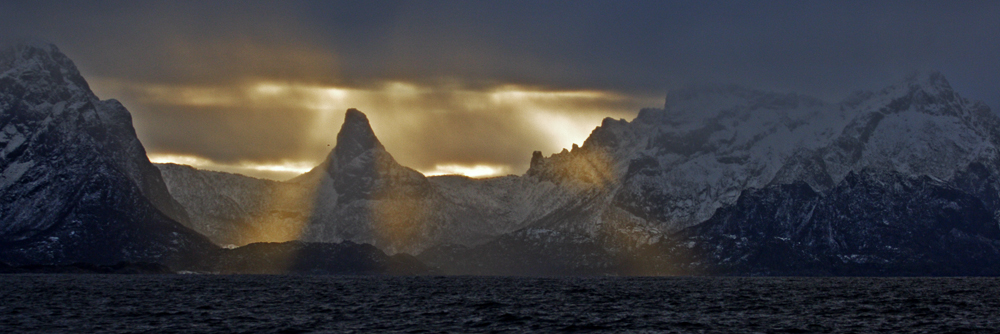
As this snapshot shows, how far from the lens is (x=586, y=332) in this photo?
15238 centimetres

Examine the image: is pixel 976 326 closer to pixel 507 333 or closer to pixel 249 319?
pixel 507 333

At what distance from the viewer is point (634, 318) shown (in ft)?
584

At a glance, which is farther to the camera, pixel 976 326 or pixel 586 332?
pixel 976 326

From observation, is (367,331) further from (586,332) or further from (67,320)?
(67,320)

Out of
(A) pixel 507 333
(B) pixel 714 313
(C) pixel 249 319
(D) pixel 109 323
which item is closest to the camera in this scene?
(A) pixel 507 333

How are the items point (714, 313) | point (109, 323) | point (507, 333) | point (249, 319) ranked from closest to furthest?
point (507, 333), point (109, 323), point (249, 319), point (714, 313)

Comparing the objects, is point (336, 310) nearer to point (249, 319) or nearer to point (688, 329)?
point (249, 319)

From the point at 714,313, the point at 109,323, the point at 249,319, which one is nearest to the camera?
the point at 109,323

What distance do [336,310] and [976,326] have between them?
97365 mm

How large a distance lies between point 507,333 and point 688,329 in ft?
80.6

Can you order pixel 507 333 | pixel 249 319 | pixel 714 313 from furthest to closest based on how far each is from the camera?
pixel 714 313 < pixel 249 319 < pixel 507 333

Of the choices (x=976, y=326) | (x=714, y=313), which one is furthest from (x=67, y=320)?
(x=976, y=326)

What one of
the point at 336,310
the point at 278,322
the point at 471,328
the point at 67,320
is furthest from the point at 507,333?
the point at 67,320

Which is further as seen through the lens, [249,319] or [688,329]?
[249,319]
